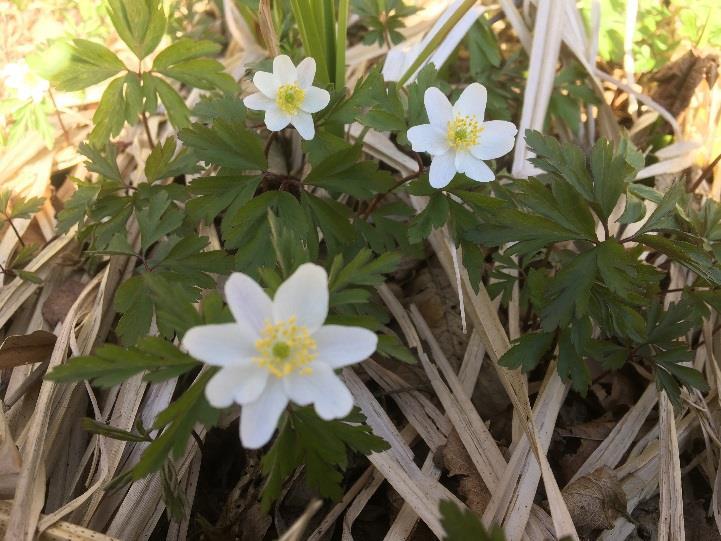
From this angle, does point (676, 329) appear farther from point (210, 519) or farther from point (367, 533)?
point (210, 519)

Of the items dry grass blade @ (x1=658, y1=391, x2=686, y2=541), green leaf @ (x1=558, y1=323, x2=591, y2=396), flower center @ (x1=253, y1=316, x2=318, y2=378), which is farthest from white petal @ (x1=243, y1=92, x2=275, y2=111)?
dry grass blade @ (x1=658, y1=391, x2=686, y2=541)


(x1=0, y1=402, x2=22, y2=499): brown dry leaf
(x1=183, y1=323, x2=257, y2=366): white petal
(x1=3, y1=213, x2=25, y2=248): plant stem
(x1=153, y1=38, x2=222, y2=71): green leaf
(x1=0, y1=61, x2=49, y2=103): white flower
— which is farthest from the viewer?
(x1=0, y1=61, x2=49, y2=103): white flower

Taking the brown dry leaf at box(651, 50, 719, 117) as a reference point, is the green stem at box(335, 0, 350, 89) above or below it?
above

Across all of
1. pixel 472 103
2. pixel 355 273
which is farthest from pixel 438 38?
pixel 355 273

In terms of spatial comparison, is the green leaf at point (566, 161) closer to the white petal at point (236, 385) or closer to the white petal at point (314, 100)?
the white petal at point (314, 100)

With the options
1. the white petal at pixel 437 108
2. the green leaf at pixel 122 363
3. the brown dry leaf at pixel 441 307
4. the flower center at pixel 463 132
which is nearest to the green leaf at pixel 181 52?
the white petal at pixel 437 108

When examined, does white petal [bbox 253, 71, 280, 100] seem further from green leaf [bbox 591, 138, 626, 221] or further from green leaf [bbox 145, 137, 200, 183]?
green leaf [bbox 591, 138, 626, 221]

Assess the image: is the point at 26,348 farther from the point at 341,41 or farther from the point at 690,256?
the point at 690,256
